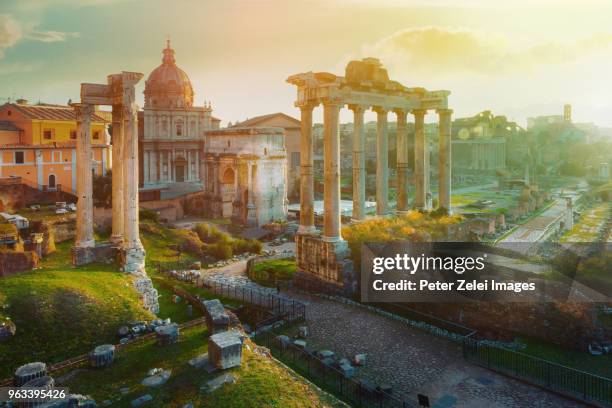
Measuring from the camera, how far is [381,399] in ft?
31.8

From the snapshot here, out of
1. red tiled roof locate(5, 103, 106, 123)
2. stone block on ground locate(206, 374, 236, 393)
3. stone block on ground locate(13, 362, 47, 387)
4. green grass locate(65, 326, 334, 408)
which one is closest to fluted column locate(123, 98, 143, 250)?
green grass locate(65, 326, 334, 408)

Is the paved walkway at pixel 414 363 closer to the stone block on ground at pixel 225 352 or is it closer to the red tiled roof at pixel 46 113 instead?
the stone block on ground at pixel 225 352

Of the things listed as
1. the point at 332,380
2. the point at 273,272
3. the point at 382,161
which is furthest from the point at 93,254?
the point at 382,161

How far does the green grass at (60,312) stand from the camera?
34.9ft

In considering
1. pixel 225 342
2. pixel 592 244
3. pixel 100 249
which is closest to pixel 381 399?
pixel 225 342

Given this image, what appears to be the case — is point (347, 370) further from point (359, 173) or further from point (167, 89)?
point (167, 89)

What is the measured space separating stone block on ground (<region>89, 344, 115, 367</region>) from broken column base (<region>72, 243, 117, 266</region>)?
6647 millimetres

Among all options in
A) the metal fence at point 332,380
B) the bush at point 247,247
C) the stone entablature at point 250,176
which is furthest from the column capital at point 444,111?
the stone entablature at point 250,176

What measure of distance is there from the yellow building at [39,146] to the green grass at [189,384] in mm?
28412

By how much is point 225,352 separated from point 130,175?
8.66m

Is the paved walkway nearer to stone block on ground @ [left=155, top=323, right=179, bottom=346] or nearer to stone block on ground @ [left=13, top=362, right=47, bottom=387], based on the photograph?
stone block on ground @ [left=155, top=323, right=179, bottom=346]

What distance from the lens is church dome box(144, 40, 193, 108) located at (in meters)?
51.7

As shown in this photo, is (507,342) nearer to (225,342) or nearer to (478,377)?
(478,377)

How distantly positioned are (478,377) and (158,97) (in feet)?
155
